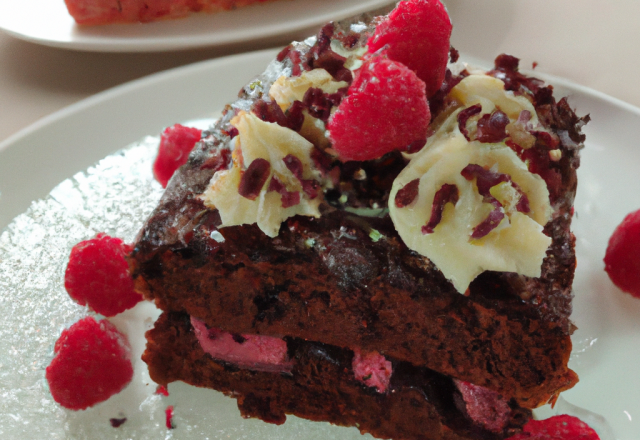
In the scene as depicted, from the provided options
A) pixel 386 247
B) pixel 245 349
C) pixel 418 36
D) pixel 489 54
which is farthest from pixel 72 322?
pixel 489 54

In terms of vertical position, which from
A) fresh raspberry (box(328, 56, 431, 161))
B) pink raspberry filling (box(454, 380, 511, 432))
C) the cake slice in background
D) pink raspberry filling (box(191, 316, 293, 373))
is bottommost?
pink raspberry filling (box(191, 316, 293, 373))

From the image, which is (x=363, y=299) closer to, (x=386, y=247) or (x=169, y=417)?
(x=386, y=247)

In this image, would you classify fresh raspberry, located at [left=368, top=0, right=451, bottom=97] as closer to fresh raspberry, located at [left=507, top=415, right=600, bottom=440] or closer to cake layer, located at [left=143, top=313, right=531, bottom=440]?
cake layer, located at [left=143, top=313, right=531, bottom=440]

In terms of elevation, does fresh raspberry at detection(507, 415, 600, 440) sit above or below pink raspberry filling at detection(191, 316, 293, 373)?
above

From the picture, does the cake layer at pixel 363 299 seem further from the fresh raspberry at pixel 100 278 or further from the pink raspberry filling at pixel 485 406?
the fresh raspberry at pixel 100 278

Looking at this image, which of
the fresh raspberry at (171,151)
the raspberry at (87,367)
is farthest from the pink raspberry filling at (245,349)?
the fresh raspberry at (171,151)

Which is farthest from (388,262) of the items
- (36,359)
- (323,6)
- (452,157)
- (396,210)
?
(323,6)

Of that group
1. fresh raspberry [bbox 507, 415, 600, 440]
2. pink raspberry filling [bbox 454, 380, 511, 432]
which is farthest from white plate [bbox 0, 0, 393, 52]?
fresh raspberry [bbox 507, 415, 600, 440]

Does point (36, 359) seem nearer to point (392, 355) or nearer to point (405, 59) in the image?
point (392, 355)
